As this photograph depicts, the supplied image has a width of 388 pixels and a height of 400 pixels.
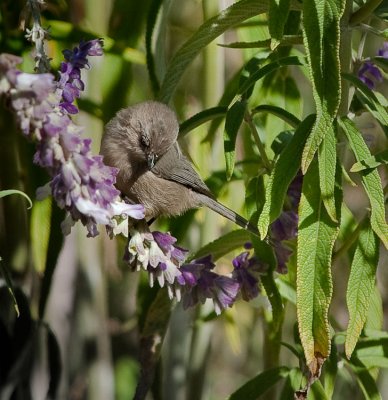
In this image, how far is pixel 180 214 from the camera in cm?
175

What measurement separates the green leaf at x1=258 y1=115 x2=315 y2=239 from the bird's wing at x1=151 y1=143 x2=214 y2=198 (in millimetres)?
321

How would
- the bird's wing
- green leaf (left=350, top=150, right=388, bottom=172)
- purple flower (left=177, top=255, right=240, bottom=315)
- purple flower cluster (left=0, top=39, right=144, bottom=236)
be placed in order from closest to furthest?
purple flower cluster (left=0, top=39, right=144, bottom=236)
green leaf (left=350, top=150, right=388, bottom=172)
purple flower (left=177, top=255, right=240, bottom=315)
the bird's wing

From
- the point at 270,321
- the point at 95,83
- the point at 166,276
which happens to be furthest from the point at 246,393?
the point at 95,83

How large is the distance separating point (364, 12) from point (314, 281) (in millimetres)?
409

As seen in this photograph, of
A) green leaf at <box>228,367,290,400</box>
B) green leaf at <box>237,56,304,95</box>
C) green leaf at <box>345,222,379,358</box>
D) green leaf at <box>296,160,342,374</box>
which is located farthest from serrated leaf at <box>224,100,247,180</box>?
green leaf at <box>228,367,290,400</box>

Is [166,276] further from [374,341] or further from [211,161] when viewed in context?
[211,161]

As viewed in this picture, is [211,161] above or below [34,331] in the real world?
above

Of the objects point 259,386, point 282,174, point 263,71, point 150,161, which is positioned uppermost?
point 263,71

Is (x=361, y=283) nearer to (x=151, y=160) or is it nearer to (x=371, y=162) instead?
(x=371, y=162)

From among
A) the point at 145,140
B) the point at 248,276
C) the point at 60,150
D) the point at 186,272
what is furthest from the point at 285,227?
the point at 60,150

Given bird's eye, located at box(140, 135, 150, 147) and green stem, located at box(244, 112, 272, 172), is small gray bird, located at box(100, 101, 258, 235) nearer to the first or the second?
bird's eye, located at box(140, 135, 150, 147)

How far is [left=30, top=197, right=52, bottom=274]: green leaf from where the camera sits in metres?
1.66

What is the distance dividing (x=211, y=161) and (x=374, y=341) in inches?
19.9

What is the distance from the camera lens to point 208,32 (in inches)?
52.6
